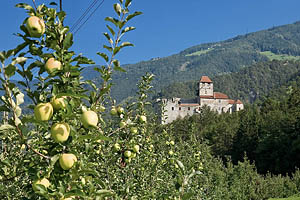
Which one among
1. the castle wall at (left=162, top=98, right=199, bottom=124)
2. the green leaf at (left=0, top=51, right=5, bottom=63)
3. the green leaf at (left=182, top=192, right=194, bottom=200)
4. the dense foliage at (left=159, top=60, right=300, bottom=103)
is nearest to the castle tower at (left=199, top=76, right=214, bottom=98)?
the castle wall at (left=162, top=98, right=199, bottom=124)

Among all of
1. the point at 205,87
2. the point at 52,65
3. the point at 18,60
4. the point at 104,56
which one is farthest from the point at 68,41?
the point at 205,87

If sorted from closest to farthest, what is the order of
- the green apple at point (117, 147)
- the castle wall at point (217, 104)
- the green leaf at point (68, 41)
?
the green leaf at point (68, 41)
the green apple at point (117, 147)
the castle wall at point (217, 104)

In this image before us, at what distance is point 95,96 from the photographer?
1741mm

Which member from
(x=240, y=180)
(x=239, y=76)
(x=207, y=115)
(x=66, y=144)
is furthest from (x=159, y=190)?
(x=239, y=76)

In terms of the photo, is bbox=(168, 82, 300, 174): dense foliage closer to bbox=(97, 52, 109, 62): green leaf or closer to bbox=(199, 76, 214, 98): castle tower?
bbox=(97, 52, 109, 62): green leaf

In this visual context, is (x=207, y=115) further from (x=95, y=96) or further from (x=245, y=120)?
(x=95, y=96)

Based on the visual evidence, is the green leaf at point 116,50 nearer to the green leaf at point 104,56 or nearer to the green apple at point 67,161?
the green leaf at point 104,56

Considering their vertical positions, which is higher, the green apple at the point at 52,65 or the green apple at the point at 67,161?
the green apple at the point at 52,65

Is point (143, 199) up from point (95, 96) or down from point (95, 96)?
down

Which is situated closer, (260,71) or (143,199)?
(143,199)

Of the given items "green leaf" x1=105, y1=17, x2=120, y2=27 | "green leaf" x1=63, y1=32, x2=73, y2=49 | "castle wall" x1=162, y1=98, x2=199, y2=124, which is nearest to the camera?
"green leaf" x1=63, y1=32, x2=73, y2=49

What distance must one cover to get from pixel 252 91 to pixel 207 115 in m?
82.0

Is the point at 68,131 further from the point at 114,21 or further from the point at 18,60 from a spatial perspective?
the point at 114,21

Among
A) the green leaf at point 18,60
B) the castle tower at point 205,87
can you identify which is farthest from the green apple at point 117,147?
the castle tower at point 205,87
